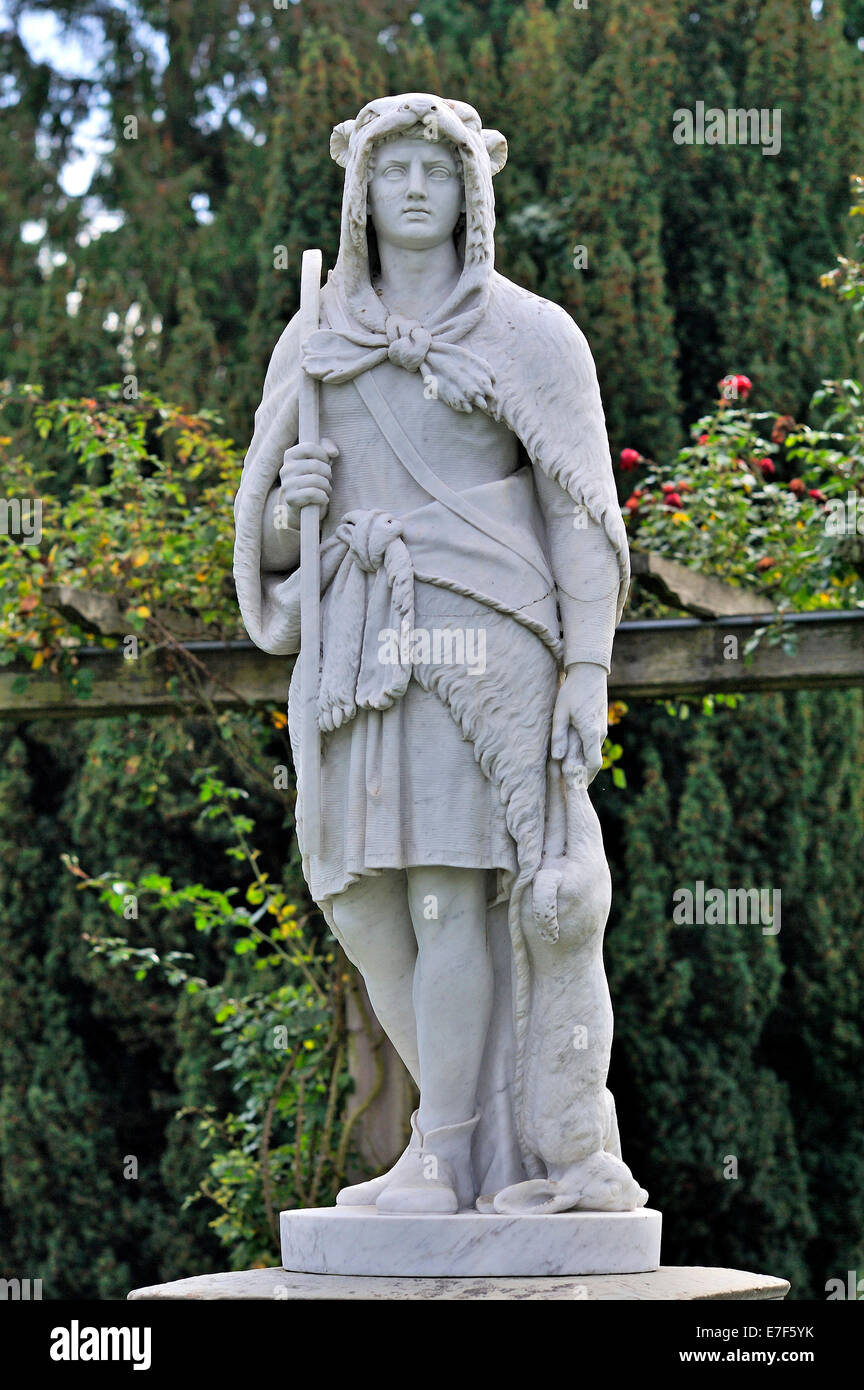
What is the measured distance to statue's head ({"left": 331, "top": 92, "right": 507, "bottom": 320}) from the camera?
17.0 ft

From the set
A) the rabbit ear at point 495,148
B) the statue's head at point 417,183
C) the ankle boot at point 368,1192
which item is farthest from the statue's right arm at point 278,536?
the ankle boot at point 368,1192

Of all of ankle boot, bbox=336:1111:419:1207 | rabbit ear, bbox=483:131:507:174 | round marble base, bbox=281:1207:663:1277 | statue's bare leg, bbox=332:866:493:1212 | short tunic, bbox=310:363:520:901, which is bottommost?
round marble base, bbox=281:1207:663:1277

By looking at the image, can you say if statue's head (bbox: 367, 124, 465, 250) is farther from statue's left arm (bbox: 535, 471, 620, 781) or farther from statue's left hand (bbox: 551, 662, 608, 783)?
statue's left hand (bbox: 551, 662, 608, 783)

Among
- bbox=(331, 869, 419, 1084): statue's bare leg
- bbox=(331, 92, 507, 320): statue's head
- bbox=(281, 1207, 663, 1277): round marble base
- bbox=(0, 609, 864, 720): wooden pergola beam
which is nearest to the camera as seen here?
bbox=(281, 1207, 663, 1277): round marble base

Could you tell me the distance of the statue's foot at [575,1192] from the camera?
485 cm

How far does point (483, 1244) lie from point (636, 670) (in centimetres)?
295

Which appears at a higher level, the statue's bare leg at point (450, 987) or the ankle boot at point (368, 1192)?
the statue's bare leg at point (450, 987)

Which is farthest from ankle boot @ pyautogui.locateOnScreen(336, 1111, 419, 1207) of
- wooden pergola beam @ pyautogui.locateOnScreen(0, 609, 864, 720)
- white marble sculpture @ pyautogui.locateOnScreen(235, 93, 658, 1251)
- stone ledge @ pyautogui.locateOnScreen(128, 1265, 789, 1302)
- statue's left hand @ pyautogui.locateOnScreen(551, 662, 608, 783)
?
wooden pergola beam @ pyautogui.locateOnScreen(0, 609, 864, 720)

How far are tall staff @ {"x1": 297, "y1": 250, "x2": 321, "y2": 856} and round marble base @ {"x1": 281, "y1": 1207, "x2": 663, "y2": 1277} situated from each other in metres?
0.89

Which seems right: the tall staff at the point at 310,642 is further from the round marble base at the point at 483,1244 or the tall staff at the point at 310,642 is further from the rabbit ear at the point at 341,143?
the round marble base at the point at 483,1244

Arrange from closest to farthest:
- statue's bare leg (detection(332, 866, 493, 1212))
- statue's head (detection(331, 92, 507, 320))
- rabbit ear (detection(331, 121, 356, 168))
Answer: statue's bare leg (detection(332, 866, 493, 1212)) < statue's head (detection(331, 92, 507, 320)) < rabbit ear (detection(331, 121, 356, 168))

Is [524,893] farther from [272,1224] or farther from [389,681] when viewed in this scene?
[272,1224]

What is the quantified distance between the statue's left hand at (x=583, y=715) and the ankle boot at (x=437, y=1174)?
90 cm

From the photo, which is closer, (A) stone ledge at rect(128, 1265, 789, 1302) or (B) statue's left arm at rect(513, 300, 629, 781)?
(A) stone ledge at rect(128, 1265, 789, 1302)
